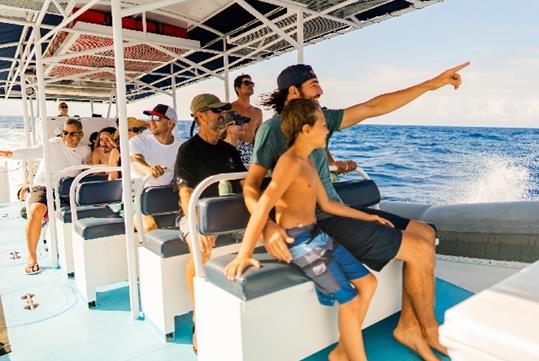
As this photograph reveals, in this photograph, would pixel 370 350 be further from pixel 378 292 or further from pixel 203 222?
pixel 203 222

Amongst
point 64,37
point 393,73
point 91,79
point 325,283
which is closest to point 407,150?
point 393,73

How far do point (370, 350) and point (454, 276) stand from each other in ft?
4.26

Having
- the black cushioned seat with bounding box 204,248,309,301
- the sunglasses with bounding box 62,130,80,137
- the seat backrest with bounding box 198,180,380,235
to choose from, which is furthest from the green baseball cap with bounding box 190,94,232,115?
the sunglasses with bounding box 62,130,80,137

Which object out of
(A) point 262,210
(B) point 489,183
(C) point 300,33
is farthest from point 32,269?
(B) point 489,183

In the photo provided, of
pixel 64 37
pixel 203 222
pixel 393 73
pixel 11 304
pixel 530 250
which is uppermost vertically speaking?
pixel 393 73

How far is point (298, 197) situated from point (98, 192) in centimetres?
245

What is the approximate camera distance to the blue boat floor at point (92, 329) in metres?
2.37

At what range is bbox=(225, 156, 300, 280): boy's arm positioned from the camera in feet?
5.81

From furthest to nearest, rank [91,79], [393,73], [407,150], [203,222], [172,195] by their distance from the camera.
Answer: [393,73] < [407,150] < [91,79] < [172,195] < [203,222]

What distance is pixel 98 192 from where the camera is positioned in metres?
3.61

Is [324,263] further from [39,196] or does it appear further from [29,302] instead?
[39,196]

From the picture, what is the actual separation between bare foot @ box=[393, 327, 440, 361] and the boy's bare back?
981mm

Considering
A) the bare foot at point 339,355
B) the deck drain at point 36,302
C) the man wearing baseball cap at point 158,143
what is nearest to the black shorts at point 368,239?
the bare foot at point 339,355

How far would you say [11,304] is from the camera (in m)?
3.19
